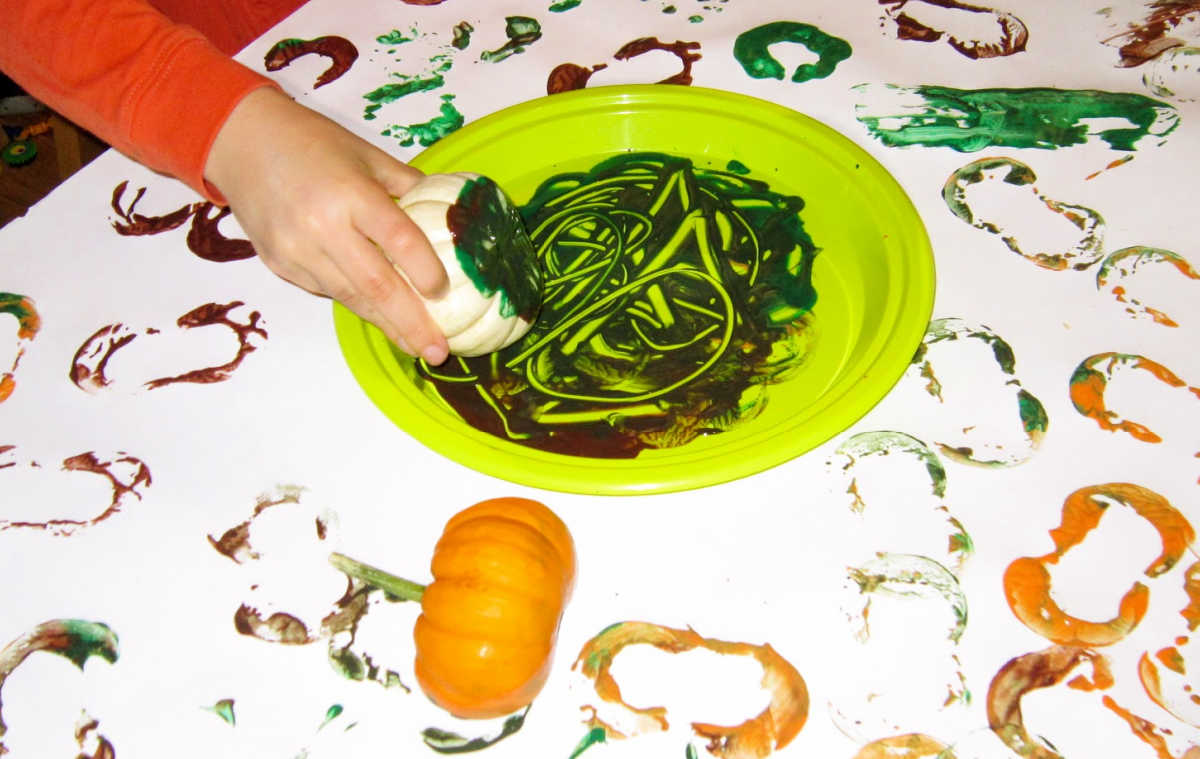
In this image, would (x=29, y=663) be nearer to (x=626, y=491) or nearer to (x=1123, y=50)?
(x=626, y=491)

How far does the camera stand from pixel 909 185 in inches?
39.1

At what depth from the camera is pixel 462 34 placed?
1255 millimetres

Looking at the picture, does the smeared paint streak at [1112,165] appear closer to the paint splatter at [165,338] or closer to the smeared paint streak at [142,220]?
the paint splatter at [165,338]

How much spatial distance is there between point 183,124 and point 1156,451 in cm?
99

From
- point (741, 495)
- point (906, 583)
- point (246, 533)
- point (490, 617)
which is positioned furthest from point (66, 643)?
point (906, 583)

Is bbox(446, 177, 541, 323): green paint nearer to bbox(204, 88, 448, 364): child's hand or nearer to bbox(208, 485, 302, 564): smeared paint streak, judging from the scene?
bbox(204, 88, 448, 364): child's hand

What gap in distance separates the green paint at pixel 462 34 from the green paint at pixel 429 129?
5.8 inches

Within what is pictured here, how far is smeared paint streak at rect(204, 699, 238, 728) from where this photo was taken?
66 centimetres

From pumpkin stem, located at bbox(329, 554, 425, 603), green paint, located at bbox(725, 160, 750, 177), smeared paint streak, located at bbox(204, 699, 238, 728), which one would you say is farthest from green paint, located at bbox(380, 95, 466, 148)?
smeared paint streak, located at bbox(204, 699, 238, 728)

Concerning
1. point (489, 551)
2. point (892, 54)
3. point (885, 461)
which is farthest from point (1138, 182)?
point (489, 551)

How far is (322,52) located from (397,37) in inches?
4.4

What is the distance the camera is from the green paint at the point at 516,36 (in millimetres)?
1221

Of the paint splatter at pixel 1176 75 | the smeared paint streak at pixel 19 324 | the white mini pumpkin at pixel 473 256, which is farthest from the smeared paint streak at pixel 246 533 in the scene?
the paint splatter at pixel 1176 75

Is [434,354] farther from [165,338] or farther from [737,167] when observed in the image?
[737,167]
